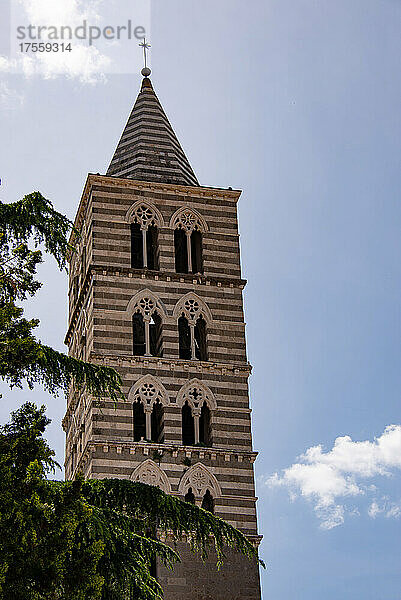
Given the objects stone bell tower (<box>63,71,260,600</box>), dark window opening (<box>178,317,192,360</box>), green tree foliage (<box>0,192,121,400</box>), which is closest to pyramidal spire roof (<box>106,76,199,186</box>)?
stone bell tower (<box>63,71,260,600</box>)

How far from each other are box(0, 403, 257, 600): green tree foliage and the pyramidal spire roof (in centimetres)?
1916

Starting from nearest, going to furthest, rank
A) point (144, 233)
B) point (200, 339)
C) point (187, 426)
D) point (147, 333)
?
point (187, 426), point (147, 333), point (200, 339), point (144, 233)

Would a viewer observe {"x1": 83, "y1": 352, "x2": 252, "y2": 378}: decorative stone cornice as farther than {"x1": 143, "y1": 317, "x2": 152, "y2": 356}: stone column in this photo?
No

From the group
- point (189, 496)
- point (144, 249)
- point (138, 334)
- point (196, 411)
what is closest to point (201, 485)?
point (189, 496)

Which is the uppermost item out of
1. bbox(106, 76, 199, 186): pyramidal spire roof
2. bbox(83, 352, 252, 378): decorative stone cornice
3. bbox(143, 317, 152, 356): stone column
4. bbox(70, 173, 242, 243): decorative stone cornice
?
bbox(106, 76, 199, 186): pyramidal spire roof

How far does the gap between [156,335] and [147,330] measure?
81cm

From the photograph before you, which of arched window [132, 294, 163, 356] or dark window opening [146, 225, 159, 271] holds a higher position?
dark window opening [146, 225, 159, 271]

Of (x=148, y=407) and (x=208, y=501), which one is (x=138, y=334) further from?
(x=208, y=501)

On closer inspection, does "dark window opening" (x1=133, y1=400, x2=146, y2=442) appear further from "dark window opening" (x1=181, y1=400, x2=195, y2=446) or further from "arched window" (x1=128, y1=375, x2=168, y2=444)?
"dark window opening" (x1=181, y1=400, x2=195, y2=446)

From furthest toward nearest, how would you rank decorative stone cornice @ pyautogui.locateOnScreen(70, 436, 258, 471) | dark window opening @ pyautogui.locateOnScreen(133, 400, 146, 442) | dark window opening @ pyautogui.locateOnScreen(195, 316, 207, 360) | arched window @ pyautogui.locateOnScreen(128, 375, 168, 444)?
dark window opening @ pyautogui.locateOnScreen(195, 316, 207, 360), dark window opening @ pyautogui.locateOnScreen(133, 400, 146, 442), arched window @ pyautogui.locateOnScreen(128, 375, 168, 444), decorative stone cornice @ pyautogui.locateOnScreen(70, 436, 258, 471)

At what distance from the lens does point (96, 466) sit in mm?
26203

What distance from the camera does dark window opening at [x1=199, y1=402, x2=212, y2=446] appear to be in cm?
2781

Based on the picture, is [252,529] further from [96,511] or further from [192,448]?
[96,511]

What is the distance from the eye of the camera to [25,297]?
12.6 metres
